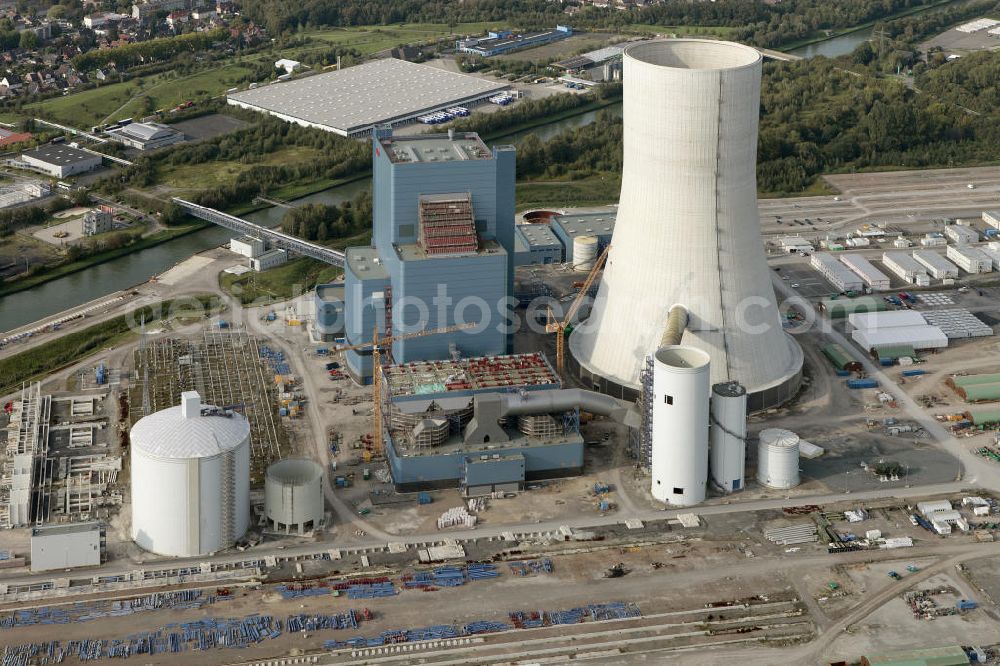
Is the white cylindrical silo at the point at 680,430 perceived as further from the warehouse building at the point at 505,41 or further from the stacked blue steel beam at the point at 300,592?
the warehouse building at the point at 505,41

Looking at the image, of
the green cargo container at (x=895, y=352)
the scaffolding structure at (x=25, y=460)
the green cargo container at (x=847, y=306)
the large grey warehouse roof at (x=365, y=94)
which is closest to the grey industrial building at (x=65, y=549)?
the scaffolding structure at (x=25, y=460)

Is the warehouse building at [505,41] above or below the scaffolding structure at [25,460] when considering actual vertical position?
above

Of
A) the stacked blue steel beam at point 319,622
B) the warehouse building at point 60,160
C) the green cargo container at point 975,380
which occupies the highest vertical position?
the warehouse building at point 60,160

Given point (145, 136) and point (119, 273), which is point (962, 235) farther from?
point (145, 136)

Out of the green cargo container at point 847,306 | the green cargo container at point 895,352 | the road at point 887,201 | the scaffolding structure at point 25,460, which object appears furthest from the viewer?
the road at point 887,201

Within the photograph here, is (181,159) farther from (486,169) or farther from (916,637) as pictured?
(916,637)

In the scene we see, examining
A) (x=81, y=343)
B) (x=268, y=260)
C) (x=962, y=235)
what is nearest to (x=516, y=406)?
(x=81, y=343)

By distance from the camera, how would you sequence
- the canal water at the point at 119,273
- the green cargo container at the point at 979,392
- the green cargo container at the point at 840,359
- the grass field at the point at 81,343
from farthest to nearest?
the canal water at the point at 119,273, the grass field at the point at 81,343, the green cargo container at the point at 840,359, the green cargo container at the point at 979,392
